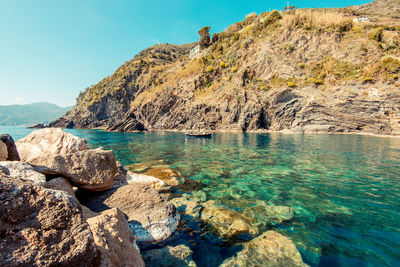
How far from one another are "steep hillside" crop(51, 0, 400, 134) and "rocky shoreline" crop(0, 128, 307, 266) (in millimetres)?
45784

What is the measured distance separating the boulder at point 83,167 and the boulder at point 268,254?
13.7 feet

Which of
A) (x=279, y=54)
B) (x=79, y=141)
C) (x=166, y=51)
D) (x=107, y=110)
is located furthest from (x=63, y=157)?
(x=166, y=51)

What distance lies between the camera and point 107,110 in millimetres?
90500

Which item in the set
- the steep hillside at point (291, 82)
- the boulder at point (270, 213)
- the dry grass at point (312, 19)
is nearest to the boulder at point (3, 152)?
the boulder at point (270, 213)

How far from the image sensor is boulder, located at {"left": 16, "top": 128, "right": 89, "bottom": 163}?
6121 millimetres

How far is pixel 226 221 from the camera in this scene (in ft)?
17.9

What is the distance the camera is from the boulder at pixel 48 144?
612cm

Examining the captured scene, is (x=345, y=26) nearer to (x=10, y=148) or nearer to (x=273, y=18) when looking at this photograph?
(x=273, y=18)

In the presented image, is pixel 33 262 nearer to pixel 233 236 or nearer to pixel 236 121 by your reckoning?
pixel 233 236

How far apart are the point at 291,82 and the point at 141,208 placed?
51890 millimetres

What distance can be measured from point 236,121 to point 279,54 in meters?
24.9

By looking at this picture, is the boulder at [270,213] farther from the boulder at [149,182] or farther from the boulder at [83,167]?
the boulder at [83,167]

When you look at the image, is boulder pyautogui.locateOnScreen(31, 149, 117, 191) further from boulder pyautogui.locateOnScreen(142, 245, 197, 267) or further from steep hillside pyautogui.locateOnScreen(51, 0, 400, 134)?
steep hillside pyautogui.locateOnScreen(51, 0, 400, 134)

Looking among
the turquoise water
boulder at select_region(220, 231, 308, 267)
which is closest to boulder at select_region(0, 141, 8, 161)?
the turquoise water
